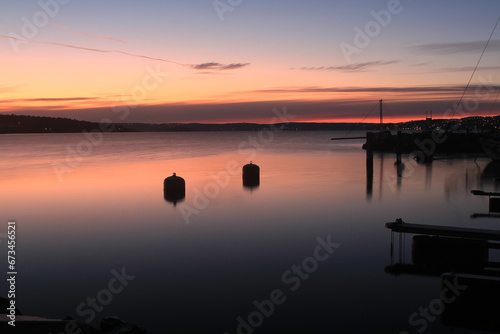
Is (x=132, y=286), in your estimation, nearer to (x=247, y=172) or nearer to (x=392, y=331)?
(x=392, y=331)

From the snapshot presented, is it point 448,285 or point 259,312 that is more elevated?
point 448,285

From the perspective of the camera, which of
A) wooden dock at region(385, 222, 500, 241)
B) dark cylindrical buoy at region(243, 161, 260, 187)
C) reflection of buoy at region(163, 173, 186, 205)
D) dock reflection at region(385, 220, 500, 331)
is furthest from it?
dark cylindrical buoy at region(243, 161, 260, 187)

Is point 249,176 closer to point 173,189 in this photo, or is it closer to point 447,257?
point 173,189

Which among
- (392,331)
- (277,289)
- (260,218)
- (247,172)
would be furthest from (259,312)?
(247,172)

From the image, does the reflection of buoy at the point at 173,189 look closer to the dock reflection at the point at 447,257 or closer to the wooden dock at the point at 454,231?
the dock reflection at the point at 447,257

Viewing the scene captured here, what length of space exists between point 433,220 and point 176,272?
12.8 m

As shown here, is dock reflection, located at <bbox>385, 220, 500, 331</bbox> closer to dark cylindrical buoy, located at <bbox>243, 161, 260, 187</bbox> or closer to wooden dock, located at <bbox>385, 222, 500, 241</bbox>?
wooden dock, located at <bbox>385, 222, 500, 241</bbox>

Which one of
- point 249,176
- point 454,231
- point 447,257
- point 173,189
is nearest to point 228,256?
point 447,257

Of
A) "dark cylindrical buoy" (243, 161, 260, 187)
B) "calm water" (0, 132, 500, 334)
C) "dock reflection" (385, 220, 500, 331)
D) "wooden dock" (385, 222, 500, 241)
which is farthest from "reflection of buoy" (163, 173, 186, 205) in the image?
"wooden dock" (385, 222, 500, 241)

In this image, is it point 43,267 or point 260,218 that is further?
point 260,218

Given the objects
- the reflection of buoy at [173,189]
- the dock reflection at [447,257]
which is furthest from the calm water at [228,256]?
the reflection of buoy at [173,189]

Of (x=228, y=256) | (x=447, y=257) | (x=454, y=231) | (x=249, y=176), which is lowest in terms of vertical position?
(x=228, y=256)

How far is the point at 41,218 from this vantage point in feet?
69.0

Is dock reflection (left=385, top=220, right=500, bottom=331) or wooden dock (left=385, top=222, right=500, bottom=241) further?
wooden dock (left=385, top=222, right=500, bottom=241)
